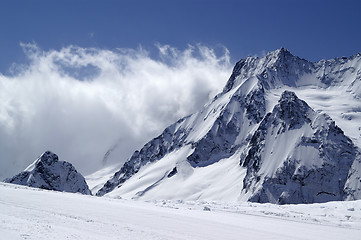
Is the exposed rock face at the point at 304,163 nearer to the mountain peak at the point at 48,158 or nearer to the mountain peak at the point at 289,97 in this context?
the mountain peak at the point at 289,97

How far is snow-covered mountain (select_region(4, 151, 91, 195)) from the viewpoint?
144 metres

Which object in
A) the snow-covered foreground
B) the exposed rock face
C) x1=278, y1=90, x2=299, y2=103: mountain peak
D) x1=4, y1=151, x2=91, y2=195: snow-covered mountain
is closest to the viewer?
the snow-covered foreground

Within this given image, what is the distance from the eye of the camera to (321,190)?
5694 inches

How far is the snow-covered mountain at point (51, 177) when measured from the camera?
474 ft

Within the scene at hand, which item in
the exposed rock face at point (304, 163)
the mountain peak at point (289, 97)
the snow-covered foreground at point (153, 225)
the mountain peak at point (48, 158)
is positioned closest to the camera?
the snow-covered foreground at point (153, 225)

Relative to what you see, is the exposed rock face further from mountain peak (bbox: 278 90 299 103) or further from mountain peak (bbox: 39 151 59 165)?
mountain peak (bbox: 39 151 59 165)

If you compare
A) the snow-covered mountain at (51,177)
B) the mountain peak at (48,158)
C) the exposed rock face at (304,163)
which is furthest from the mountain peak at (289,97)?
the mountain peak at (48,158)

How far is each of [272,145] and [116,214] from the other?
156544 millimetres

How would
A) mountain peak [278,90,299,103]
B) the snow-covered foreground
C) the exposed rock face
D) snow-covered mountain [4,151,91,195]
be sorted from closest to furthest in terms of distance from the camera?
the snow-covered foreground, snow-covered mountain [4,151,91,195], the exposed rock face, mountain peak [278,90,299,103]

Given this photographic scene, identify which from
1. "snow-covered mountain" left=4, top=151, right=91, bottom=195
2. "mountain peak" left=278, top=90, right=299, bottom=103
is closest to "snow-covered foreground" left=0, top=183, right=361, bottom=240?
"snow-covered mountain" left=4, top=151, right=91, bottom=195

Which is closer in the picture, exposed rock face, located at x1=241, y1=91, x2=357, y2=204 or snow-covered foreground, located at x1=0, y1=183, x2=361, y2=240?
snow-covered foreground, located at x1=0, y1=183, x2=361, y2=240

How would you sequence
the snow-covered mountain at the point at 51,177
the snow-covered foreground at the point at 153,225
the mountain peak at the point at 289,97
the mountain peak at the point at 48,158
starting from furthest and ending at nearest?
the mountain peak at the point at 289,97 < the mountain peak at the point at 48,158 < the snow-covered mountain at the point at 51,177 < the snow-covered foreground at the point at 153,225

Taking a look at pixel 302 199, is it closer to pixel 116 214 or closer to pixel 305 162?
pixel 305 162

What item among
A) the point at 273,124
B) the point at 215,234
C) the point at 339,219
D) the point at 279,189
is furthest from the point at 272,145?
the point at 215,234
